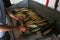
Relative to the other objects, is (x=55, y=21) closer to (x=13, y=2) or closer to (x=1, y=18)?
(x=1, y=18)

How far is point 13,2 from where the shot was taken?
1485 millimetres

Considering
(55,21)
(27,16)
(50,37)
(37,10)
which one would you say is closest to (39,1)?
(37,10)

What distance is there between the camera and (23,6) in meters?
1.44

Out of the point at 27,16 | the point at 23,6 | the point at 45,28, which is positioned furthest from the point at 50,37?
the point at 23,6

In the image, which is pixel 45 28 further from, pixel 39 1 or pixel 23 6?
pixel 23 6

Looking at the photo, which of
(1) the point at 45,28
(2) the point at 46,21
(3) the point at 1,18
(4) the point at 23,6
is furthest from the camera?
(4) the point at 23,6

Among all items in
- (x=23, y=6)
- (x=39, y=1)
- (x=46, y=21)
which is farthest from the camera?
(x=23, y=6)

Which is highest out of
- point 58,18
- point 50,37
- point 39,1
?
point 39,1

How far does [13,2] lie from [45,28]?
0.69 m

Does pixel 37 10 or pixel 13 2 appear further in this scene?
pixel 13 2

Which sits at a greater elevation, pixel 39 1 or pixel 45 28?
pixel 39 1

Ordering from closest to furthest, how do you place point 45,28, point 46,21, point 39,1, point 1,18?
point 1,18 < point 45,28 < point 46,21 < point 39,1

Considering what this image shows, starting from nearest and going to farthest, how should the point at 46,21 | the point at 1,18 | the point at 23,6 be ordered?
1. the point at 1,18
2. the point at 46,21
3. the point at 23,6

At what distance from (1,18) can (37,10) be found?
0.59 meters
